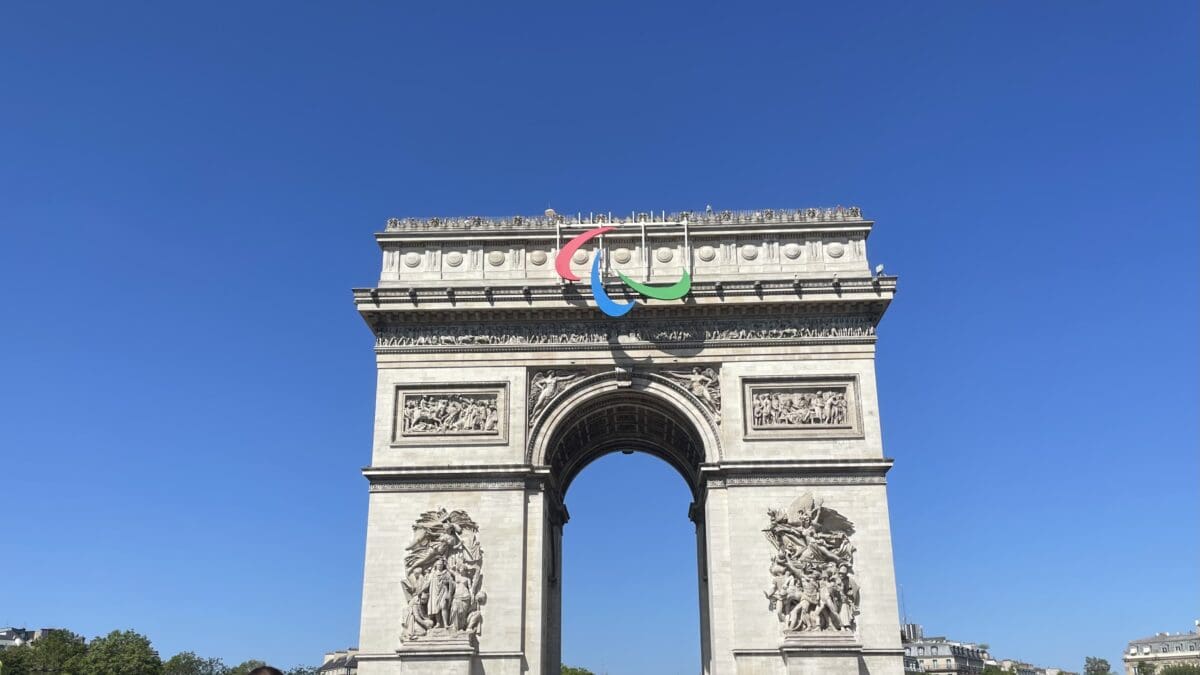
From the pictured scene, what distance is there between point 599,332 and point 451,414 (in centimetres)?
454

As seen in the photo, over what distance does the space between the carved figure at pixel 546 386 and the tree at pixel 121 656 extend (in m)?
41.5

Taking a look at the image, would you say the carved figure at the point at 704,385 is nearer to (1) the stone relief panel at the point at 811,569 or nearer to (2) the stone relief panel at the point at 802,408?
(2) the stone relief panel at the point at 802,408

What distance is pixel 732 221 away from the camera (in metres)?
28.8

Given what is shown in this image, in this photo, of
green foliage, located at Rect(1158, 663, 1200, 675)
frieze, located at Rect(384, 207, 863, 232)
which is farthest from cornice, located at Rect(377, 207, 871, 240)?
green foliage, located at Rect(1158, 663, 1200, 675)

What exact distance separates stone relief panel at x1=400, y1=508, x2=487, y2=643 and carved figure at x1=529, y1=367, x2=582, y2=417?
351cm

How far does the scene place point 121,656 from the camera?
57.1 metres

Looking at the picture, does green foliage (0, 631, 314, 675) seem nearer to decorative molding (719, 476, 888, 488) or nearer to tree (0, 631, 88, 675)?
tree (0, 631, 88, 675)

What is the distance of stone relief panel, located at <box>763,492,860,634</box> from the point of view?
24.4 metres

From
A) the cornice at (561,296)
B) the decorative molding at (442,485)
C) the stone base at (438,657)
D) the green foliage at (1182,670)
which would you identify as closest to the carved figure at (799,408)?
the cornice at (561,296)

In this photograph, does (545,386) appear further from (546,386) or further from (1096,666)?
(1096,666)

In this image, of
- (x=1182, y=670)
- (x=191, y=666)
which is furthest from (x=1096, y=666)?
(x=191, y=666)

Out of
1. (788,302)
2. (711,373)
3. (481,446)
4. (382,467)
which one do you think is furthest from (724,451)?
(382,467)

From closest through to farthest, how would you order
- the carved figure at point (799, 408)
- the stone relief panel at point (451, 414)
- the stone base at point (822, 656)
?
the stone base at point (822, 656), the carved figure at point (799, 408), the stone relief panel at point (451, 414)

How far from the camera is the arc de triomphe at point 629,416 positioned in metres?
24.8
